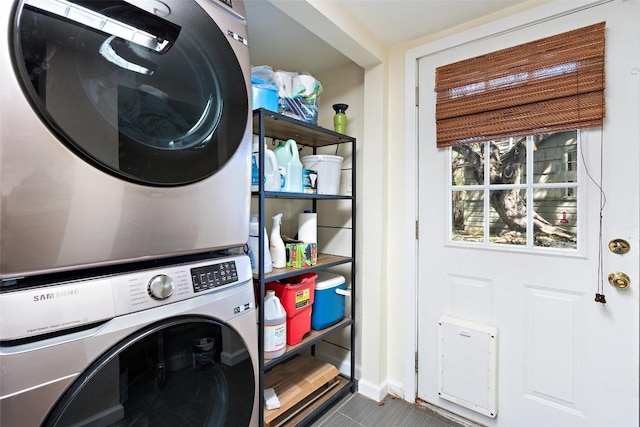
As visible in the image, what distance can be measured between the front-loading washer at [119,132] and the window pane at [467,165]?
1.21 m

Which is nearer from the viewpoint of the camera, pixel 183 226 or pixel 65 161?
pixel 65 161

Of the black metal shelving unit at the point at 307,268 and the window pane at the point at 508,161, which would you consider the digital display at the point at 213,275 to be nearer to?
the black metal shelving unit at the point at 307,268

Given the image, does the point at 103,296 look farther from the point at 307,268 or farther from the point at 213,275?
the point at 307,268

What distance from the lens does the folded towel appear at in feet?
5.16

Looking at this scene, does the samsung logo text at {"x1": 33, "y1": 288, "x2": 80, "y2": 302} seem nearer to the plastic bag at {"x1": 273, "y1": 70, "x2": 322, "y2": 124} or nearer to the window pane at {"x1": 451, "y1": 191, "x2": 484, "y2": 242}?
the plastic bag at {"x1": 273, "y1": 70, "x2": 322, "y2": 124}

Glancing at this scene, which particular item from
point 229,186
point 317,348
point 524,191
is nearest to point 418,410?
point 317,348

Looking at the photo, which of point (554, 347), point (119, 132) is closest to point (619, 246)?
point (554, 347)

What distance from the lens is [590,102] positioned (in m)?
1.35

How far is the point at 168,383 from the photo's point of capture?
2.85 feet

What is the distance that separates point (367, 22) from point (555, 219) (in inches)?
54.3

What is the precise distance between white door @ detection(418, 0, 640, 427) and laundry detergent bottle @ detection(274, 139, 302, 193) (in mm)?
745

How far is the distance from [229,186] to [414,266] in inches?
50.8

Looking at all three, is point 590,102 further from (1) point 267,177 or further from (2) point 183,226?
(2) point 183,226

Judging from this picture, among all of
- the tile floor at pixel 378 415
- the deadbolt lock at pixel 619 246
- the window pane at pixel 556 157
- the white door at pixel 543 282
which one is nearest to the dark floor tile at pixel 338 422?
the tile floor at pixel 378 415
